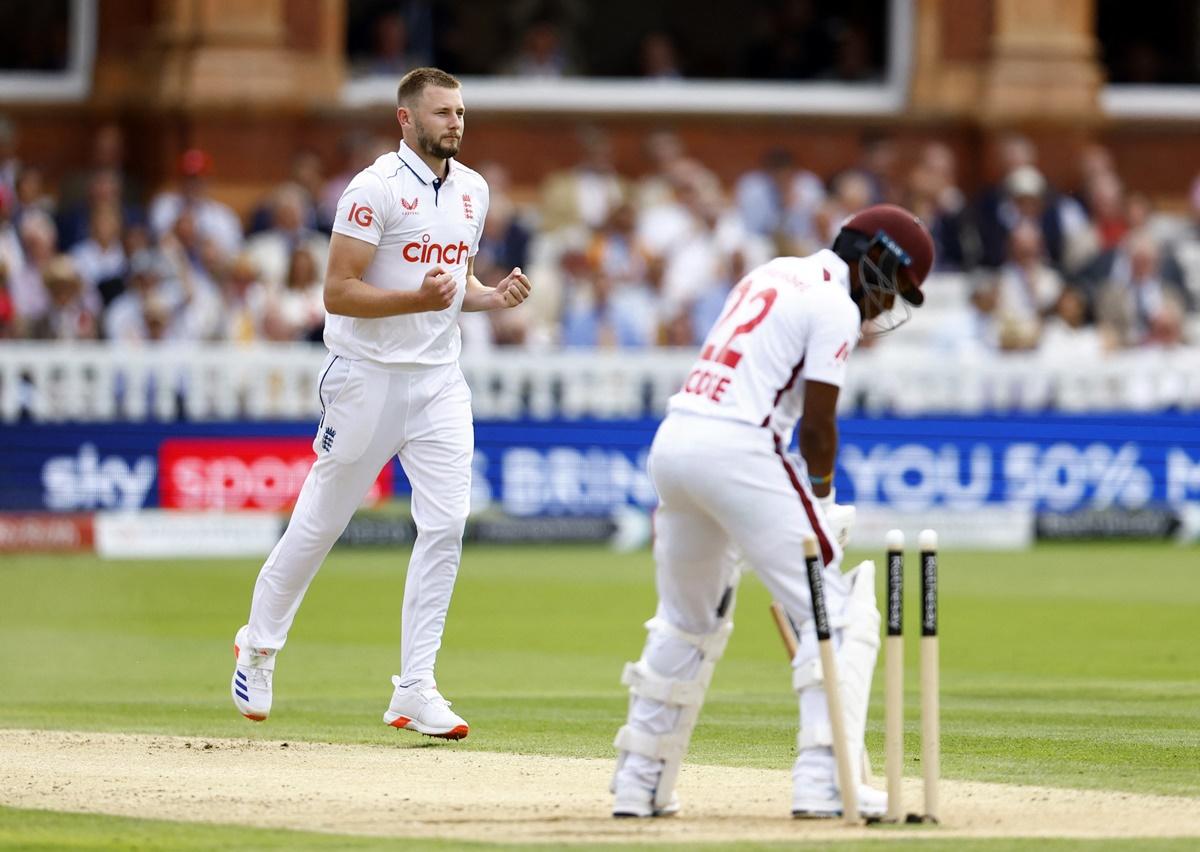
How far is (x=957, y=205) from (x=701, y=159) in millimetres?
3402

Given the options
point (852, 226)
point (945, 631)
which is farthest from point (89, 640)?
point (852, 226)

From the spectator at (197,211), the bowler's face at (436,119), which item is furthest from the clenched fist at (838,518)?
the spectator at (197,211)

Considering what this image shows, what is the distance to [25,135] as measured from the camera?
23281 millimetres

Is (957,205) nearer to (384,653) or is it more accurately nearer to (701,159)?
(701,159)

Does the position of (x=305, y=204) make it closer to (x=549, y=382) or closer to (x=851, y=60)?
(x=549, y=382)

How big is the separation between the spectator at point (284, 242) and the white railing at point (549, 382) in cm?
113

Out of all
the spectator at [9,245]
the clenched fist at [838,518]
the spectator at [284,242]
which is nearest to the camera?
the clenched fist at [838,518]

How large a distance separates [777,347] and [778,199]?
14.8 metres

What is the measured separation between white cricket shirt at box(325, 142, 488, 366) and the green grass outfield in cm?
156

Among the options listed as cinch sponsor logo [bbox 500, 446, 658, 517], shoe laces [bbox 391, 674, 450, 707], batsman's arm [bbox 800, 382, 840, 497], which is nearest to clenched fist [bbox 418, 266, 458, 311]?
shoe laces [bbox 391, 674, 450, 707]

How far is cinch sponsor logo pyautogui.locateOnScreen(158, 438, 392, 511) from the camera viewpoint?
17.8 m

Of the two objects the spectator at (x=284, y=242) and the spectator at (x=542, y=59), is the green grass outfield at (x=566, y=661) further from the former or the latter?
the spectator at (x=542, y=59)

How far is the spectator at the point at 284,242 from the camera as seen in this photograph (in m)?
19.3

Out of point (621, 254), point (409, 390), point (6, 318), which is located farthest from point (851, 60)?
point (409, 390)
